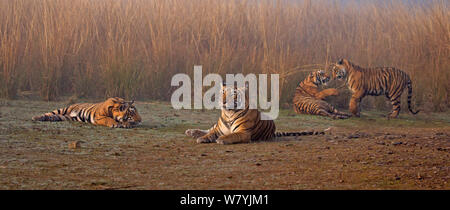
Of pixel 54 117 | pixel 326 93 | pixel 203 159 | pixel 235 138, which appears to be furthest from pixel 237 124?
pixel 326 93

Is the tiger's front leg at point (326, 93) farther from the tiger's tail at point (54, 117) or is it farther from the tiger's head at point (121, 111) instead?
the tiger's tail at point (54, 117)

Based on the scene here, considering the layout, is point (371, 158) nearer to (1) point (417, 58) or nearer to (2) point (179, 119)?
(2) point (179, 119)

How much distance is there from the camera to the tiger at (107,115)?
6.99 meters

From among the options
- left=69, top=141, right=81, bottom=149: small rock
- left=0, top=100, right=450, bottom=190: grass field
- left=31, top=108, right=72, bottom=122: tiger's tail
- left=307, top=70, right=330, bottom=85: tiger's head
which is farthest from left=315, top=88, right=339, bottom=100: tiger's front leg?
left=69, top=141, right=81, bottom=149: small rock

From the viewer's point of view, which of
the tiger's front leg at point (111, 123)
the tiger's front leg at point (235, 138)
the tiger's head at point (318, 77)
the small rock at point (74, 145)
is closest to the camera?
the small rock at point (74, 145)

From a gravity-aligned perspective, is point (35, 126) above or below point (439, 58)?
below

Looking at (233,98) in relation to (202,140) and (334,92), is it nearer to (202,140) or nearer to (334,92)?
(202,140)

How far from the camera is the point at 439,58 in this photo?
10.5 meters

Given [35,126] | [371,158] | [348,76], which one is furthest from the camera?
[348,76]

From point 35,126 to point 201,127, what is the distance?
6.46 ft

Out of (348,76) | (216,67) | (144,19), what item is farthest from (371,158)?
(144,19)

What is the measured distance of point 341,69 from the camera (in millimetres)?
9336

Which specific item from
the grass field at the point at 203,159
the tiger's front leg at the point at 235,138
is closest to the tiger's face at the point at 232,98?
the tiger's front leg at the point at 235,138

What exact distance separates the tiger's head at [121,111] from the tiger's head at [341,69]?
12.1 ft
